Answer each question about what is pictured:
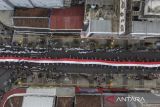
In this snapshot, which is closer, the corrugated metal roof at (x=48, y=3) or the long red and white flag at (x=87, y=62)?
the corrugated metal roof at (x=48, y=3)

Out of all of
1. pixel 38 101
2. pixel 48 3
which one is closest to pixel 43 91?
pixel 38 101

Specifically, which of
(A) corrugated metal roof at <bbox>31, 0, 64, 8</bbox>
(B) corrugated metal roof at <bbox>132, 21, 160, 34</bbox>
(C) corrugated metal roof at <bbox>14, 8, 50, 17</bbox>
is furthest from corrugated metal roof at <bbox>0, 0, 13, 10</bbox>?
(B) corrugated metal roof at <bbox>132, 21, 160, 34</bbox>

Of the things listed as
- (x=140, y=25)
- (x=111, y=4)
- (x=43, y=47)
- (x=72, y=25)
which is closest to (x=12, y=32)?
(x=43, y=47)

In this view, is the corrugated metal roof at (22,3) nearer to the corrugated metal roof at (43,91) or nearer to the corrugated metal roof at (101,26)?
the corrugated metal roof at (101,26)

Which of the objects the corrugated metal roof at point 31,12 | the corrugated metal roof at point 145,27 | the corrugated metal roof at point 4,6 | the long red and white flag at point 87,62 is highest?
the corrugated metal roof at point 4,6

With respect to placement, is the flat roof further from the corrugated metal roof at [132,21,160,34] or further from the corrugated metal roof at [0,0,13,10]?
the corrugated metal roof at [132,21,160,34]

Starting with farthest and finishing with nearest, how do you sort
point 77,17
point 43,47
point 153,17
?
point 43,47 → point 77,17 → point 153,17

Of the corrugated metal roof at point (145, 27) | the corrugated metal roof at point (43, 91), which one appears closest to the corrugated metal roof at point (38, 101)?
the corrugated metal roof at point (43, 91)

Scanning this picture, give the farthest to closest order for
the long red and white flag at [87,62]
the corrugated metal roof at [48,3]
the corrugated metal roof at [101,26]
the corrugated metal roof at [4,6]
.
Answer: the long red and white flag at [87,62], the corrugated metal roof at [4,6], the corrugated metal roof at [48,3], the corrugated metal roof at [101,26]

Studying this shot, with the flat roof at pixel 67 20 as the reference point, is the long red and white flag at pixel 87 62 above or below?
below

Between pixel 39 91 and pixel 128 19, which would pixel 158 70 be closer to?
pixel 128 19

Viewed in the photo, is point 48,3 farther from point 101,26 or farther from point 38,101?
point 38,101
